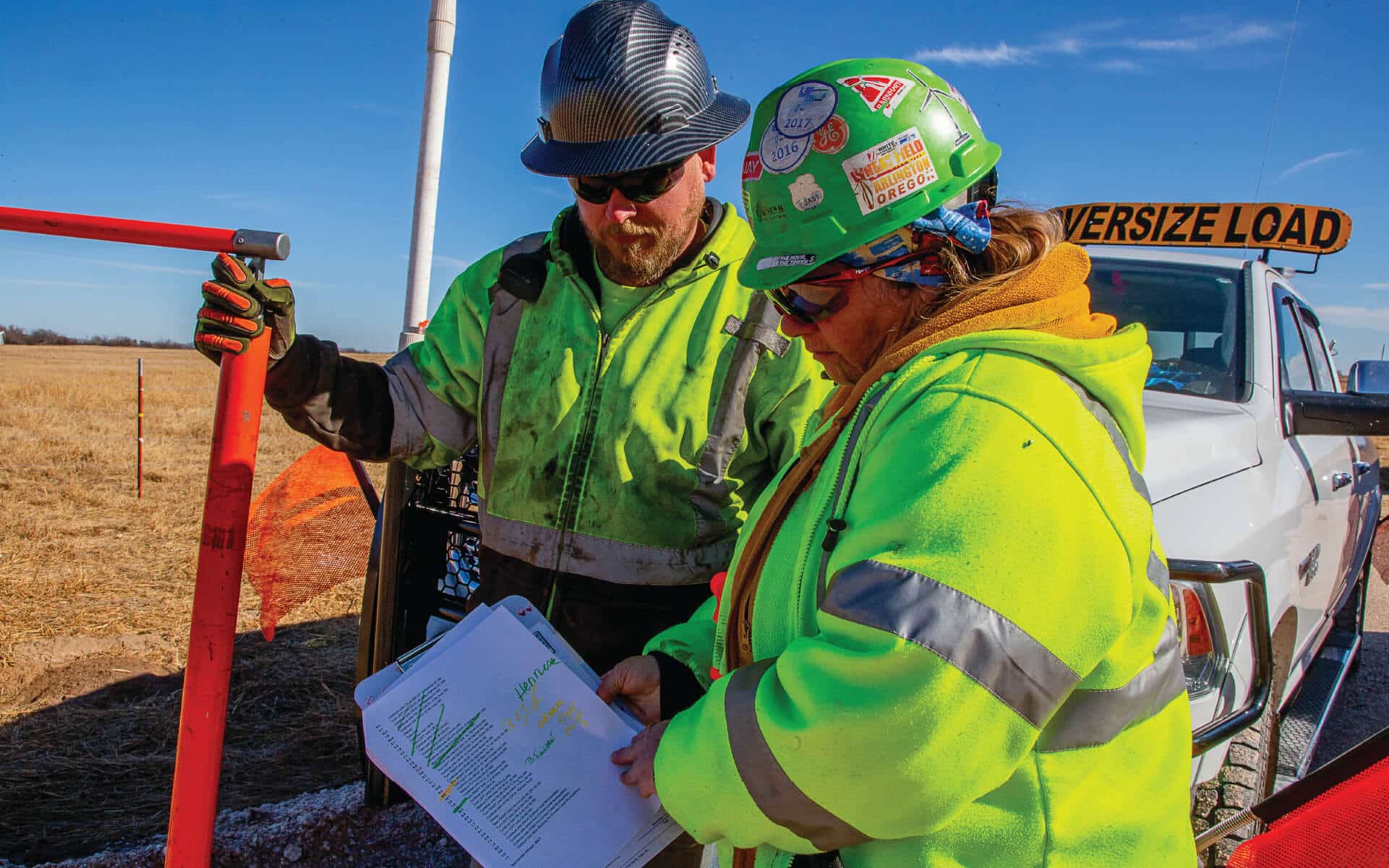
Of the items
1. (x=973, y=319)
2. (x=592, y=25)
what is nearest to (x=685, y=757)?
(x=973, y=319)

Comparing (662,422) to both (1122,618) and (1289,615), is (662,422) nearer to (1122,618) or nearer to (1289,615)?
(1122,618)

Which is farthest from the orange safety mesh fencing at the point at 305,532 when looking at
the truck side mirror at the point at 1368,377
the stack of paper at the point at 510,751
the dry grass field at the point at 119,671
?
the truck side mirror at the point at 1368,377

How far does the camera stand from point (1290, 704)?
3867 millimetres

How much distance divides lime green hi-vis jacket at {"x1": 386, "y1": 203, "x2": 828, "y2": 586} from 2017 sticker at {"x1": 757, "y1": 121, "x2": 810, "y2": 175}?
28.4 inches

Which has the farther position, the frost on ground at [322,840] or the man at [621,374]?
the frost on ground at [322,840]

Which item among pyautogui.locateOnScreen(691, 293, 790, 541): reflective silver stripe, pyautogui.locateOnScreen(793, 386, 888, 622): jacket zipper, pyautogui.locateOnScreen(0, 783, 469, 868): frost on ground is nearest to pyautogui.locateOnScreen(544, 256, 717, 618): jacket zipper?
pyautogui.locateOnScreen(691, 293, 790, 541): reflective silver stripe

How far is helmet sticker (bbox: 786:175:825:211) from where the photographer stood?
142 cm

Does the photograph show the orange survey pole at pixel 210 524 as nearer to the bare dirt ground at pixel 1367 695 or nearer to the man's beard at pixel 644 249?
the man's beard at pixel 644 249

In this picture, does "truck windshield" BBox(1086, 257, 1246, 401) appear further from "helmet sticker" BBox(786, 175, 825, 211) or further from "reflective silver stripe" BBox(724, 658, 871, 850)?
"reflective silver stripe" BBox(724, 658, 871, 850)

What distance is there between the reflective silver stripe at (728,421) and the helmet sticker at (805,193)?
2.75 feet

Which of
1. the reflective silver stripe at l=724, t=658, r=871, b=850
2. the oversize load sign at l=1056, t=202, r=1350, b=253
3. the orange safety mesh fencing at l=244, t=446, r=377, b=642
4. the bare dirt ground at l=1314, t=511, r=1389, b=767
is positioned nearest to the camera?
the reflective silver stripe at l=724, t=658, r=871, b=850

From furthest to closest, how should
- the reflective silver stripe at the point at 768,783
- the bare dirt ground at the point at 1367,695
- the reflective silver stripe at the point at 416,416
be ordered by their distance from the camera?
the bare dirt ground at the point at 1367,695 → the reflective silver stripe at the point at 416,416 → the reflective silver stripe at the point at 768,783

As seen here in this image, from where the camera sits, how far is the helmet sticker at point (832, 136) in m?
1.40

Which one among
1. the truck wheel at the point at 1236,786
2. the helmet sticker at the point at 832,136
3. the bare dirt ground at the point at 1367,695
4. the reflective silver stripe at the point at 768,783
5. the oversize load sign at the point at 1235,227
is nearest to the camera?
the reflective silver stripe at the point at 768,783
